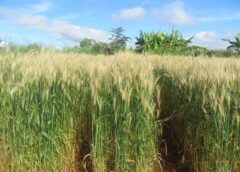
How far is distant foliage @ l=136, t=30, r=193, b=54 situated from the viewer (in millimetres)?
11932

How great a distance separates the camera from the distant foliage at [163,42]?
1193cm

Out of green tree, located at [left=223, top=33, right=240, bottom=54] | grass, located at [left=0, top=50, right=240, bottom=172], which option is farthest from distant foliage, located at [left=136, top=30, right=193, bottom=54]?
grass, located at [left=0, top=50, right=240, bottom=172]

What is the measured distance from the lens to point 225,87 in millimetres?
2529

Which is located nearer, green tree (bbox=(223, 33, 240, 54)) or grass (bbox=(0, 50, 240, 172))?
grass (bbox=(0, 50, 240, 172))

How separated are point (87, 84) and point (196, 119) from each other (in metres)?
1.37

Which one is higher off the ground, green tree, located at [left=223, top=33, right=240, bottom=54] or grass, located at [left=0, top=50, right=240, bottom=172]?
green tree, located at [left=223, top=33, right=240, bottom=54]

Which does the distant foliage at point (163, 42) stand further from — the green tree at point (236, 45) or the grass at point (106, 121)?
the grass at point (106, 121)

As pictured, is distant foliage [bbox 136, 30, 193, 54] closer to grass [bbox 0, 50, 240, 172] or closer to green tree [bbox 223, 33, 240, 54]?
green tree [bbox 223, 33, 240, 54]

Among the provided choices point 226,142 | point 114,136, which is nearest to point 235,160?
point 226,142

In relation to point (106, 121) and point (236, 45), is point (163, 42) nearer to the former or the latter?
point (236, 45)

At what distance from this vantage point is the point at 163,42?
1215 centimetres

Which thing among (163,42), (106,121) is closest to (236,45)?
(163,42)

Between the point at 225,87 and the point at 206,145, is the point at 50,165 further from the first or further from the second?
the point at 225,87

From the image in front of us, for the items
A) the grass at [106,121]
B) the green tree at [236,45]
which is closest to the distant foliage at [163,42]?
the green tree at [236,45]
